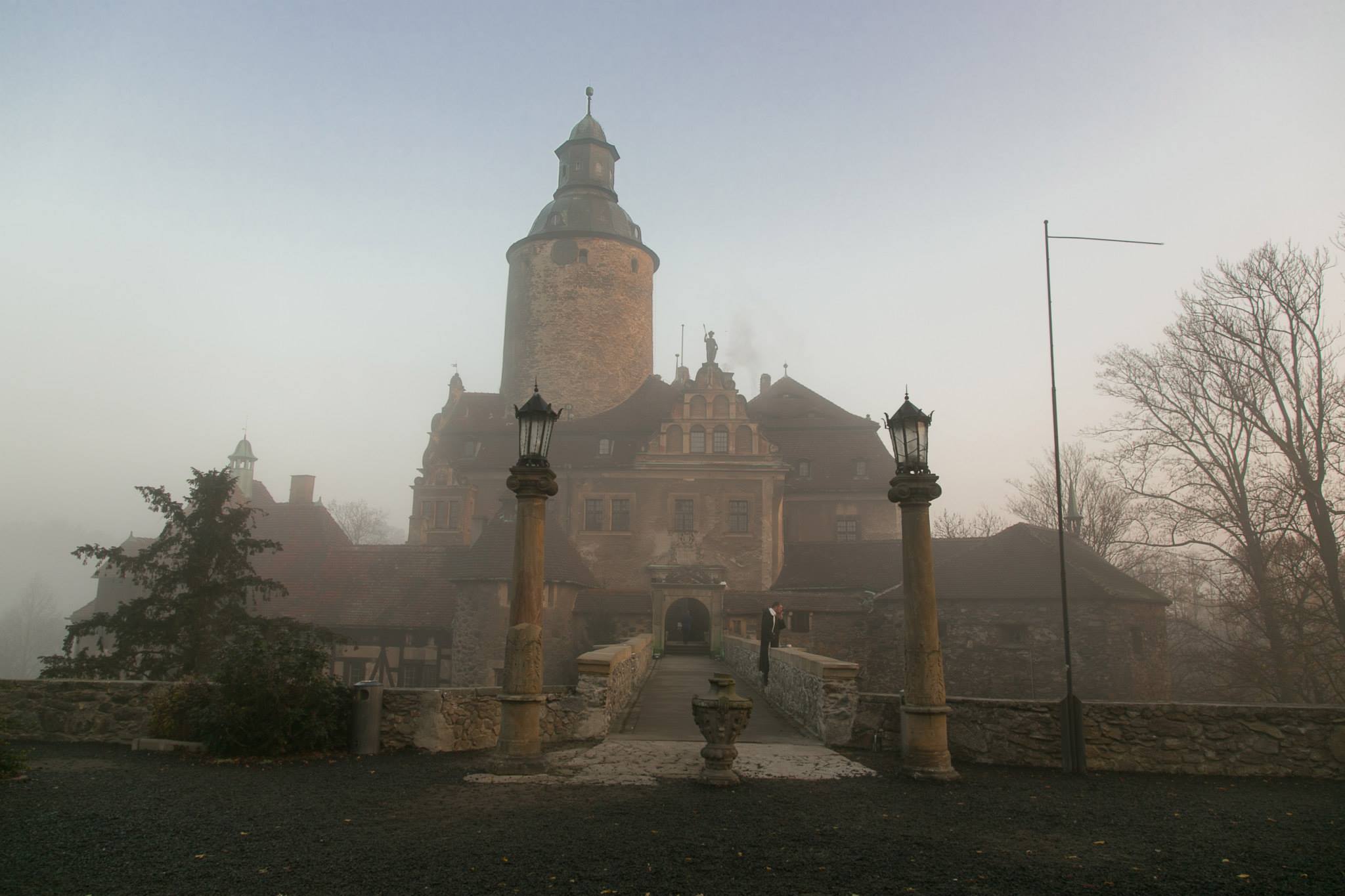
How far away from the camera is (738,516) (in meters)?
32.5

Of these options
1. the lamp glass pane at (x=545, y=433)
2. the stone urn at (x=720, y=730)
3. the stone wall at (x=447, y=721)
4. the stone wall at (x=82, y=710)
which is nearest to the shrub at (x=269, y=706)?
the stone wall at (x=447, y=721)

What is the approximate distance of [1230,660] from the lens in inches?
1013

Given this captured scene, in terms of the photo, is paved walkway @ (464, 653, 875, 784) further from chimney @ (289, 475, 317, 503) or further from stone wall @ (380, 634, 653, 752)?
chimney @ (289, 475, 317, 503)

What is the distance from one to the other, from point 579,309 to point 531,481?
109 feet

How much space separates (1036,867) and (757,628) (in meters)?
23.8

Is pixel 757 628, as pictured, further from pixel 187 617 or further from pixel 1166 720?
pixel 1166 720

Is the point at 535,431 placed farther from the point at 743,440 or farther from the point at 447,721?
the point at 743,440

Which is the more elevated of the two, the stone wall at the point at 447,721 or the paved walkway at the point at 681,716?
the stone wall at the point at 447,721

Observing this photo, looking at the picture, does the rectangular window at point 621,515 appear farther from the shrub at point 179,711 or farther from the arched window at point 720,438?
the shrub at point 179,711

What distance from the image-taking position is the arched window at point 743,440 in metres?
33.2

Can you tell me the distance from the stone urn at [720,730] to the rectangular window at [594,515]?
2443 centimetres

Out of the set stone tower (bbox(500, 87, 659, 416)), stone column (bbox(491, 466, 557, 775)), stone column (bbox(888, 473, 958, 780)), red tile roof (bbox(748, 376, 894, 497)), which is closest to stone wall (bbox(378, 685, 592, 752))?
stone column (bbox(491, 466, 557, 775))

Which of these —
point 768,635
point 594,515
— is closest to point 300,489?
point 594,515

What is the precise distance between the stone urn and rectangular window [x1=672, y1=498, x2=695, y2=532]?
78.0ft
